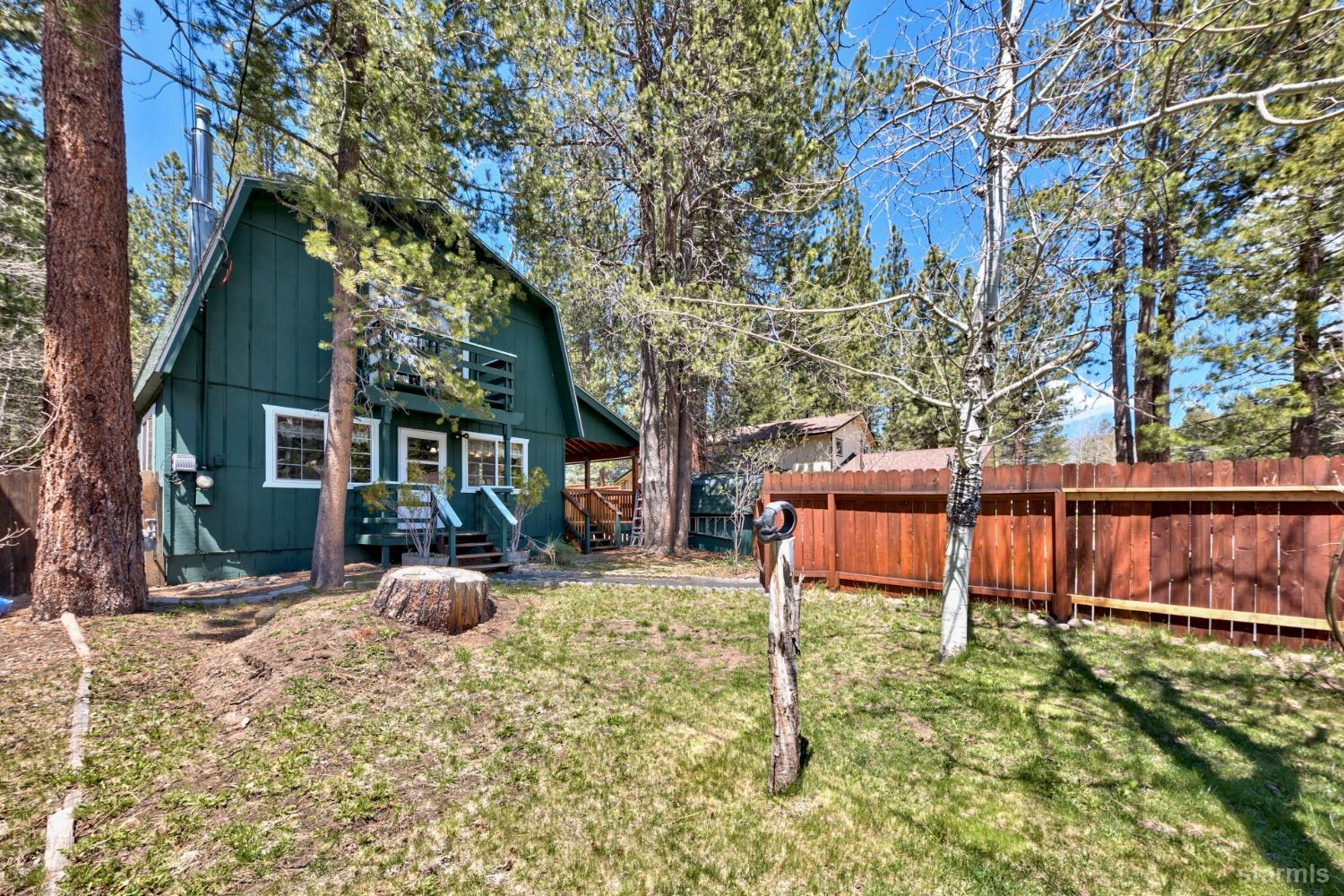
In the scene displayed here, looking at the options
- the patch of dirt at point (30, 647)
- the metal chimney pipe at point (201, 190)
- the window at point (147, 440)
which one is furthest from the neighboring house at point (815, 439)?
the patch of dirt at point (30, 647)

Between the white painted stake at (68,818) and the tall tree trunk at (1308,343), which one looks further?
the tall tree trunk at (1308,343)

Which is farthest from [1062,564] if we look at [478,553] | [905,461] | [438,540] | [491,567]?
[905,461]

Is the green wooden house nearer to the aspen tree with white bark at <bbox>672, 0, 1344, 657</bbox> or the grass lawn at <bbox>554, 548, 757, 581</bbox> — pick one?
the grass lawn at <bbox>554, 548, 757, 581</bbox>

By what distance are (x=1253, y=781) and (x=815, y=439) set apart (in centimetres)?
1707

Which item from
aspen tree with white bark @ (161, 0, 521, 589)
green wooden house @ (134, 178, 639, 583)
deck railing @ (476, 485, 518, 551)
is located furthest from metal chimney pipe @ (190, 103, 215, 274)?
deck railing @ (476, 485, 518, 551)

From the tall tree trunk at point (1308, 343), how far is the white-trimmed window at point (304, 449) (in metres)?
12.0

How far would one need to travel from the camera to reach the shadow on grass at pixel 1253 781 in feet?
7.15

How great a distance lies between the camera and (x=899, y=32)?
11.1ft

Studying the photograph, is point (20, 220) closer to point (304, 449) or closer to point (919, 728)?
point (304, 449)

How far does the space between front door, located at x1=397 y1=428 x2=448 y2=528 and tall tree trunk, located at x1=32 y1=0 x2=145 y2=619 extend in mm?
4273

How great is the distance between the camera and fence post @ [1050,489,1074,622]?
203 inches

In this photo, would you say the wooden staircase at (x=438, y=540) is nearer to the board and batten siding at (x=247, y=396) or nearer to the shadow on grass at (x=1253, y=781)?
the board and batten siding at (x=247, y=396)

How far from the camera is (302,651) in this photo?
3902 millimetres

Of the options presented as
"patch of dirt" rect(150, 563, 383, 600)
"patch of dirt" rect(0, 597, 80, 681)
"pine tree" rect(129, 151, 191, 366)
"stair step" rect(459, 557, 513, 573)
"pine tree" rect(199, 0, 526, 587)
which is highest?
"pine tree" rect(129, 151, 191, 366)
